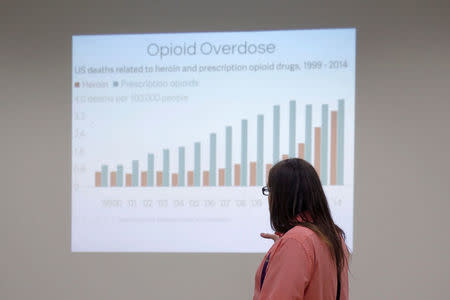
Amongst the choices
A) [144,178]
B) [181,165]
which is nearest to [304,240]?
[181,165]

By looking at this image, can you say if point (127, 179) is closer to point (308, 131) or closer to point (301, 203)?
point (308, 131)

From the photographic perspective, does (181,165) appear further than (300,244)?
Yes

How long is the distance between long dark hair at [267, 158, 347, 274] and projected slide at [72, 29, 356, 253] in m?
1.19

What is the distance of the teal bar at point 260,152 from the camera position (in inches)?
93.0

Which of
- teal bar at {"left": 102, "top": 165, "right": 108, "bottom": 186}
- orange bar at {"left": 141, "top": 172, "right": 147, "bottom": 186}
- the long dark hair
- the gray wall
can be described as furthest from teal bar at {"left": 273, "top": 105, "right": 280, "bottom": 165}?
the long dark hair

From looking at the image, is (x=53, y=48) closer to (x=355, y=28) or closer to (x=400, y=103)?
(x=355, y=28)

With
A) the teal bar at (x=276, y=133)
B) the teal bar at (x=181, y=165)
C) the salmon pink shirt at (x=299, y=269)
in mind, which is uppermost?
the teal bar at (x=276, y=133)

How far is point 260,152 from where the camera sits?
236 centimetres

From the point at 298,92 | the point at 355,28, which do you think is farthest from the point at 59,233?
the point at 355,28

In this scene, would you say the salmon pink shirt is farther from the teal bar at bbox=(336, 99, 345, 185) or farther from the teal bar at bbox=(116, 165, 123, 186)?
the teal bar at bbox=(116, 165, 123, 186)

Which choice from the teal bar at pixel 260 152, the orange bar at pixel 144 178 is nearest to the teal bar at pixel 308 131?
the teal bar at pixel 260 152

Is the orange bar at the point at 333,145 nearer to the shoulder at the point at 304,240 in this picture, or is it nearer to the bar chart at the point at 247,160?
the bar chart at the point at 247,160

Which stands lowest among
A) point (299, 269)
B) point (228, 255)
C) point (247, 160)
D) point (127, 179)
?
point (228, 255)

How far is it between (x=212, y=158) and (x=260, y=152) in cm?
30
